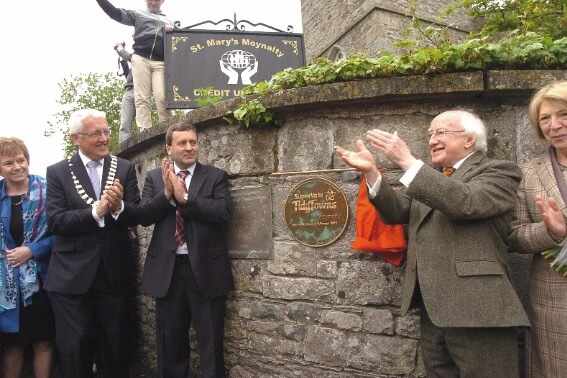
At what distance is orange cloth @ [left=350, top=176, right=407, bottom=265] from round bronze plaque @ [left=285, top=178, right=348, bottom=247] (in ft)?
0.77

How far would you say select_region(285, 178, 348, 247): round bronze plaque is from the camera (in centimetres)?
328

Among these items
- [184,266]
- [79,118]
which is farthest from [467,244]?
[79,118]

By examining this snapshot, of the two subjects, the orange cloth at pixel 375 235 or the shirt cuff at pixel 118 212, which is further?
the shirt cuff at pixel 118 212

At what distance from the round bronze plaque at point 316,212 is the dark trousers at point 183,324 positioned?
0.82 meters

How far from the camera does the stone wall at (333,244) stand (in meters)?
2.98

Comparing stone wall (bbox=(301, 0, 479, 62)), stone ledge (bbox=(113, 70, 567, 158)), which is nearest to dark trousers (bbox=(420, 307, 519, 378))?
stone ledge (bbox=(113, 70, 567, 158))

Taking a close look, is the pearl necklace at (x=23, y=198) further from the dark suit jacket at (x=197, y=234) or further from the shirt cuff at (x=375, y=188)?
the shirt cuff at (x=375, y=188)

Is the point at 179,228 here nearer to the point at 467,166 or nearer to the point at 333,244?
the point at 333,244

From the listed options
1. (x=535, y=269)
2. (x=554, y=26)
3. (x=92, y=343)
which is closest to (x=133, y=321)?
(x=92, y=343)

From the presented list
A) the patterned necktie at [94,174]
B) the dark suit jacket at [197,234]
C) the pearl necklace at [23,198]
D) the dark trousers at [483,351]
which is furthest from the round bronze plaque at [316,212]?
the pearl necklace at [23,198]

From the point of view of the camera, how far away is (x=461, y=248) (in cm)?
229

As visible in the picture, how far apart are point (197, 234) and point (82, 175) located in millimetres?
1014

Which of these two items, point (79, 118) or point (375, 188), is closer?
point (375, 188)

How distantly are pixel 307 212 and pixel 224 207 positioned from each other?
0.61 metres
